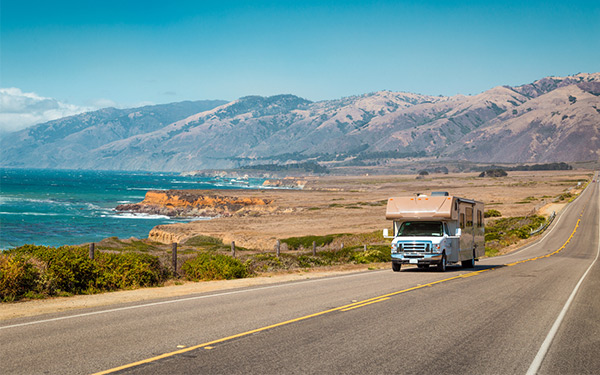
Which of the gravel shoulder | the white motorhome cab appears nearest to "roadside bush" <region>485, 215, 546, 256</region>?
the white motorhome cab

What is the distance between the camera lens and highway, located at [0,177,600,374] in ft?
Result: 27.4

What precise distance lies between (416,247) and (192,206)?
10008cm

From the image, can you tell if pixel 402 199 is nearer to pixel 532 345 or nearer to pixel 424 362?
pixel 532 345

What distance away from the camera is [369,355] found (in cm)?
897

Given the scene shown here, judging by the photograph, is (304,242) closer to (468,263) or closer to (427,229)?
(468,263)

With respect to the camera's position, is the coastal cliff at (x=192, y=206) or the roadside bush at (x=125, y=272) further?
the coastal cliff at (x=192, y=206)

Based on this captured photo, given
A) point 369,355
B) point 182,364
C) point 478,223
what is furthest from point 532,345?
point 478,223

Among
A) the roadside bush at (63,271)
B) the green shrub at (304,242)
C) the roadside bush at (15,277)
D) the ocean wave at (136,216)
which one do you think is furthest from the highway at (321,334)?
the ocean wave at (136,216)

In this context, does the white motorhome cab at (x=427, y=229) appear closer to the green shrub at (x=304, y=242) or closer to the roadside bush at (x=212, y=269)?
the roadside bush at (x=212, y=269)

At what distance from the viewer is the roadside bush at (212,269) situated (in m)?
21.6

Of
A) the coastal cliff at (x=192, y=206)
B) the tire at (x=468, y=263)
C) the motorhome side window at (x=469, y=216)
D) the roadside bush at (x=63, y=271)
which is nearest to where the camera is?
the roadside bush at (x=63, y=271)

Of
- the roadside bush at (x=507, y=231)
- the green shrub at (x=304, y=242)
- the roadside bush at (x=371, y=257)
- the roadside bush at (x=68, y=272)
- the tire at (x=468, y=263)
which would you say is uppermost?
the roadside bush at (x=68, y=272)

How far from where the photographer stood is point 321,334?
34.4 feet

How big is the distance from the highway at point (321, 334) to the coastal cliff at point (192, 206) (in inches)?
3668
